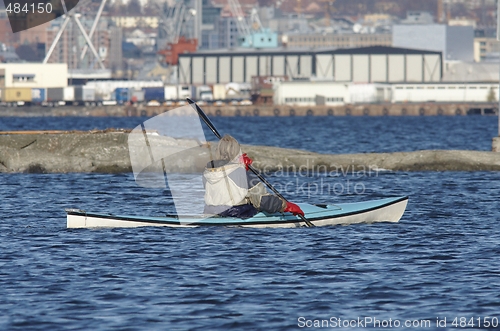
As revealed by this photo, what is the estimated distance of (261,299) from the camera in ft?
46.3

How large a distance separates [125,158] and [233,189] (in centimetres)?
1728

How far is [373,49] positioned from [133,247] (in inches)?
6414

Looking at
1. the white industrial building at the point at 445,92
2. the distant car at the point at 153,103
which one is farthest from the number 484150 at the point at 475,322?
the distant car at the point at 153,103

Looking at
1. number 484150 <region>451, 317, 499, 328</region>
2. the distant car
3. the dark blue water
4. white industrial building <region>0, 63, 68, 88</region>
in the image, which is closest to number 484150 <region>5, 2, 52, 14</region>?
the dark blue water

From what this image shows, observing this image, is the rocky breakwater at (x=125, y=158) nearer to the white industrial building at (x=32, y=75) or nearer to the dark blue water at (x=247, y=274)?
the dark blue water at (x=247, y=274)

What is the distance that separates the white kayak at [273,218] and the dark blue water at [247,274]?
8.1 inches

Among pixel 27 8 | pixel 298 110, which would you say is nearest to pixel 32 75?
pixel 298 110

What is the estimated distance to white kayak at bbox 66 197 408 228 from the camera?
65.5 ft

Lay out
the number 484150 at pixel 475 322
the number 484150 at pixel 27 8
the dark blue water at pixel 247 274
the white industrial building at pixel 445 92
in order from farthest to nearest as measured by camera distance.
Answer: the white industrial building at pixel 445 92 → the number 484150 at pixel 27 8 → the dark blue water at pixel 247 274 → the number 484150 at pixel 475 322

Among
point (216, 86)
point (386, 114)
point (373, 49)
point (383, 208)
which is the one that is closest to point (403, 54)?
point (373, 49)

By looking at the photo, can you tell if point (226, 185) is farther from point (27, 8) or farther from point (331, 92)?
point (331, 92)

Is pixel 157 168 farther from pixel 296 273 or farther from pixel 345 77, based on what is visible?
pixel 345 77

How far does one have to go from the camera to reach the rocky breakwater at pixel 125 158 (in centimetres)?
3541

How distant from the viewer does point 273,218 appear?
2017 centimetres
